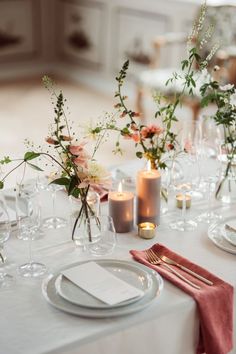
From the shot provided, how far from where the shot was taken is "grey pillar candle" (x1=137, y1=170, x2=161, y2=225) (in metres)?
1.91

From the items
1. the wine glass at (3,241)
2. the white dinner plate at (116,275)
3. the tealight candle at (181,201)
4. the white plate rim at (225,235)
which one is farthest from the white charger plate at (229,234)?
the wine glass at (3,241)

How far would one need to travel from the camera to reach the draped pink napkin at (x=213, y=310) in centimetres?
153

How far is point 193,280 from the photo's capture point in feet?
5.27

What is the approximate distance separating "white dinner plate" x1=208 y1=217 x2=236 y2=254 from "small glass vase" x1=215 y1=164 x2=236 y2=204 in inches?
7.5

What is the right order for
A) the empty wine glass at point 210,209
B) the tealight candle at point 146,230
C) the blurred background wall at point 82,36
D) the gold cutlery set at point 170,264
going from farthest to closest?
the blurred background wall at point 82,36, the empty wine glass at point 210,209, the tealight candle at point 146,230, the gold cutlery set at point 170,264

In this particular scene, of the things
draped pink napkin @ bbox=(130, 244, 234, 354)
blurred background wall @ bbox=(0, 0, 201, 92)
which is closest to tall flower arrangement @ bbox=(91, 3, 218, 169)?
draped pink napkin @ bbox=(130, 244, 234, 354)

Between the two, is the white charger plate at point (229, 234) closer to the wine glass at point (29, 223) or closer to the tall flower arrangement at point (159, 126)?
the tall flower arrangement at point (159, 126)

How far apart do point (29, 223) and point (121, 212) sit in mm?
301

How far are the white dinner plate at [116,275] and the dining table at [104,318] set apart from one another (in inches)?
1.4

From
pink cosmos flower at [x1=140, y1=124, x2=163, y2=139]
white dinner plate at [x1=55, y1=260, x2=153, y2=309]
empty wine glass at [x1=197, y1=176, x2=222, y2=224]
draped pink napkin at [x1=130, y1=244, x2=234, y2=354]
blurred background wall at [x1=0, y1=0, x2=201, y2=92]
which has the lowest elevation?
draped pink napkin at [x1=130, y1=244, x2=234, y2=354]

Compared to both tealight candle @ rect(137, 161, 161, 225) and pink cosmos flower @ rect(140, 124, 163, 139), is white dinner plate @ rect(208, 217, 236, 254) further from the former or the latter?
pink cosmos flower @ rect(140, 124, 163, 139)

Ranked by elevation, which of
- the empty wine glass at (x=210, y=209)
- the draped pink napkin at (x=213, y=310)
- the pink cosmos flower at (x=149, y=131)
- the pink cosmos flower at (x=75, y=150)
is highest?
the pink cosmos flower at (x=149, y=131)

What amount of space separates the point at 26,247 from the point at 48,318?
381 mm

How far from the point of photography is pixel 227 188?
7.14 feet
